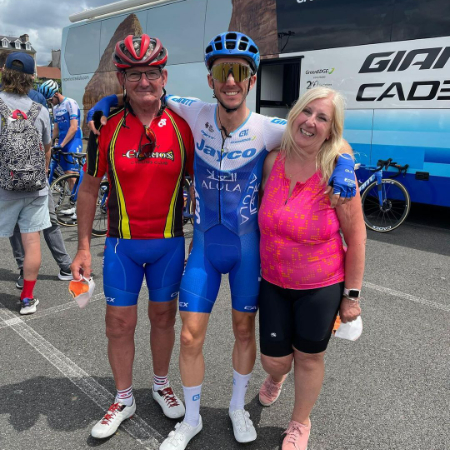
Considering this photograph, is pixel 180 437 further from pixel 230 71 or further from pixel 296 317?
pixel 230 71

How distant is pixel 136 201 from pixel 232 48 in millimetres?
925

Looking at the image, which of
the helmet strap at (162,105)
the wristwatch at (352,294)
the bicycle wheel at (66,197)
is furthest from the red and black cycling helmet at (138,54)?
the bicycle wheel at (66,197)

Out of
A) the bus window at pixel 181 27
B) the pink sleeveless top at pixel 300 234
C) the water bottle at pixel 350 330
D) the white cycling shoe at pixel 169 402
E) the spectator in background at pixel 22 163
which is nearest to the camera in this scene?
the pink sleeveless top at pixel 300 234

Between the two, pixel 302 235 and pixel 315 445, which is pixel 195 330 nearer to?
pixel 302 235

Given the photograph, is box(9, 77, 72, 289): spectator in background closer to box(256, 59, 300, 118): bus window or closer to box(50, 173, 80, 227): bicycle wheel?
box(50, 173, 80, 227): bicycle wheel

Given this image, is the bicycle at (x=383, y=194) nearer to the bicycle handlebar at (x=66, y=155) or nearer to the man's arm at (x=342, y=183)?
the bicycle handlebar at (x=66, y=155)

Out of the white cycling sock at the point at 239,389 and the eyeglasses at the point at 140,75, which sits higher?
the eyeglasses at the point at 140,75

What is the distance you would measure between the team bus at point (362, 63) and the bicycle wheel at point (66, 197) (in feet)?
12.5

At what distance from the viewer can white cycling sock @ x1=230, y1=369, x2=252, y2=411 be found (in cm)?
232

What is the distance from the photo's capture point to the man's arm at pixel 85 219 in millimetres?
2328

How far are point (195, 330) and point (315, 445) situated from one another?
0.92 m

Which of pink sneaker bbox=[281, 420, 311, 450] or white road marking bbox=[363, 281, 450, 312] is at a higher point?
pink sneaker bbox=[281, 420, 311, 450]

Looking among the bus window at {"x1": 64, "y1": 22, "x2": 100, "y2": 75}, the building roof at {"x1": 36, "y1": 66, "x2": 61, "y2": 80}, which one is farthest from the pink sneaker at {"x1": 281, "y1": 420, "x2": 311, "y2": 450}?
the building roof at {"x1": 36, "y1": 66, "x2": 61, "y2": 80}

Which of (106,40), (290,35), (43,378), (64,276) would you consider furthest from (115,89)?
(43,378)
